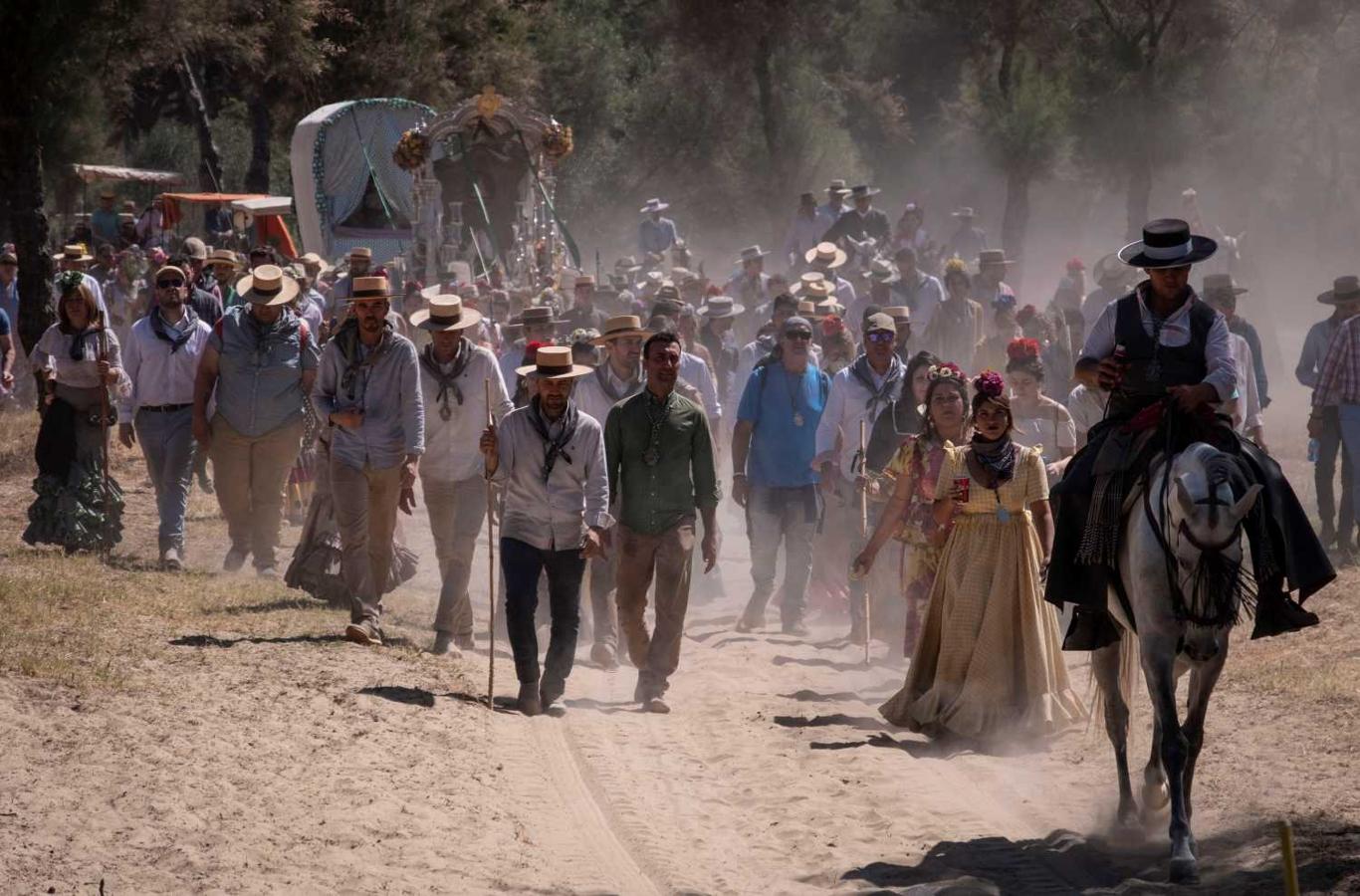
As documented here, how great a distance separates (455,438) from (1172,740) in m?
6.10

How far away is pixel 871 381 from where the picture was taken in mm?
15281

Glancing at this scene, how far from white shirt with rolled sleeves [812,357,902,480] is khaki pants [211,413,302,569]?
3887 mm

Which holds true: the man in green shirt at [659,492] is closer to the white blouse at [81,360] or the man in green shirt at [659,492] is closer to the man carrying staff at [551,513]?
the man carrying staff at [551,513]

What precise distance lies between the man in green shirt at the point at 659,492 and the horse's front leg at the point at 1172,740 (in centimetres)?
387

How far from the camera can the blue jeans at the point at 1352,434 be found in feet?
53.6

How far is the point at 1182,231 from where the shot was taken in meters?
9.41

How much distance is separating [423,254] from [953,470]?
70.2 ft

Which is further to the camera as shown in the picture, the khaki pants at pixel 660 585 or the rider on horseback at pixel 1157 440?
the khaki pants at pixel 660 585

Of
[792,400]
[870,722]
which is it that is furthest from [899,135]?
[870,722]

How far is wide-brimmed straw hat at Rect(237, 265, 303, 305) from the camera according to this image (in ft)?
47.4

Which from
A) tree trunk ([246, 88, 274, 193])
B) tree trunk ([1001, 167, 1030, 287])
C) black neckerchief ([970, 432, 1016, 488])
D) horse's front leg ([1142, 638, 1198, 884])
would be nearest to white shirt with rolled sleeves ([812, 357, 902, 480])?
black neckerchief ([970, 432, 1016, 488])

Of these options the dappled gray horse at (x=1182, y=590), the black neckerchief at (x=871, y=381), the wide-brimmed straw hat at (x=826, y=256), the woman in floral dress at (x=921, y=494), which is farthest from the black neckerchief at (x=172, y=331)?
the wide-brimmed straw hat at (x=826, y=256)

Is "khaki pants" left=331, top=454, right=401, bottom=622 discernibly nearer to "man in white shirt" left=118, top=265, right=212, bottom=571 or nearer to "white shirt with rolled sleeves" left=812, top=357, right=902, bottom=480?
"man in white shirt" left=118, top=265, right=212, bottom=571

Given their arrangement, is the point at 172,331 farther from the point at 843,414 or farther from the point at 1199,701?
the point at 1199,701
